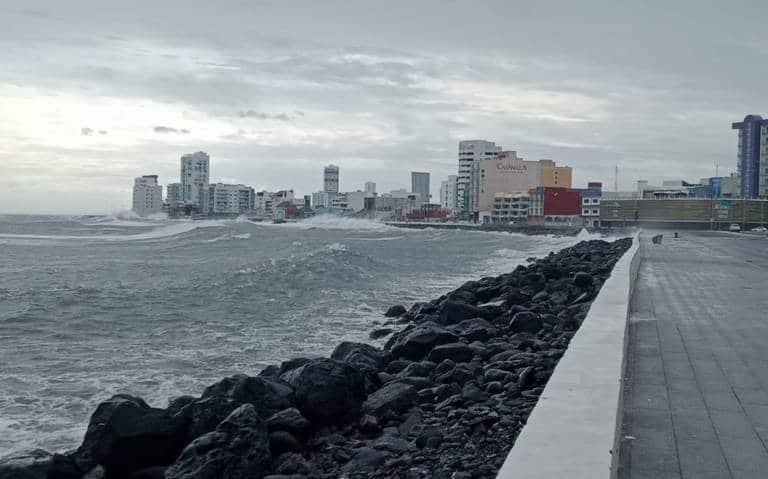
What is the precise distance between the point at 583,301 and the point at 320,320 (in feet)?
18.8

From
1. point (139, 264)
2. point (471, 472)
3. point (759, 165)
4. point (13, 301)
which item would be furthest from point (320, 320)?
point (759, 165)

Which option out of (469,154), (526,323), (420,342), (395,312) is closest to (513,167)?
(469,154)

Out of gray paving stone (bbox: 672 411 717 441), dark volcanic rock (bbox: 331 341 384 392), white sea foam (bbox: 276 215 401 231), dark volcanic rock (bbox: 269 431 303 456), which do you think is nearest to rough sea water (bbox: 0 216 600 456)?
dark volcanic rock (bbox: 331 341 384 392)

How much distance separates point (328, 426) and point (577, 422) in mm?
3301

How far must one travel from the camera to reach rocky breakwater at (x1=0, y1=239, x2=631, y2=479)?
492 centimetres

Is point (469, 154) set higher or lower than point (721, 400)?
higher

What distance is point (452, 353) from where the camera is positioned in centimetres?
859

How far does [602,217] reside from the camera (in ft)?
343

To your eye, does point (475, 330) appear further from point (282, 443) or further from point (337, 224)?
point (337, 224)

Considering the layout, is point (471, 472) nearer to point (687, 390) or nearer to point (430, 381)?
point (687, 390)

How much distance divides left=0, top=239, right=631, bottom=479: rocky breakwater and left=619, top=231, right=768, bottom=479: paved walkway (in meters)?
0.87

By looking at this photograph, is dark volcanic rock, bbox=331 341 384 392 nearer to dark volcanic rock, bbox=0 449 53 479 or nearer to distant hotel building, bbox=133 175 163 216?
dark volcanic rock, bbox=0 449 53 479

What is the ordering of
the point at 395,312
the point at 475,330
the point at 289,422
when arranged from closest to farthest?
the point at 289,422 → the point at 475,330 → the point at 395,312

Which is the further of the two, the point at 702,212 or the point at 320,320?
the point at 702,212
